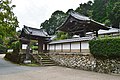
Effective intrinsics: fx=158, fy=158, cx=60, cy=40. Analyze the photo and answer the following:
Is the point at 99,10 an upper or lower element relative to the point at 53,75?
upper

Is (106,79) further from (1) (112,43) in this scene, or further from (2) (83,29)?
(2) (83,29)

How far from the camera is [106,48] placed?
1404cm

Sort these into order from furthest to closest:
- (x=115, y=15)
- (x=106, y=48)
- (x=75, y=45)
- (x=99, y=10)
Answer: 1. (x=99, y=10)
2. (x=115, y=15)
3. (x=75, y=45)
4. (x=106, y=48)

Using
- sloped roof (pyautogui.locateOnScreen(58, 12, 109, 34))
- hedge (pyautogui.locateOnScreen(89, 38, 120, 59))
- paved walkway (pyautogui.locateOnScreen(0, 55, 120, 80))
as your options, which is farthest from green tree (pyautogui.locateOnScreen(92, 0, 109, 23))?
paved walkway (pyautogui.locateOnScreen(0, 55, 120, 80))

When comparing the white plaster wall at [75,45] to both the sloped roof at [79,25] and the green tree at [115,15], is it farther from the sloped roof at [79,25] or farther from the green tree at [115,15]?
the green tree at [115,15]

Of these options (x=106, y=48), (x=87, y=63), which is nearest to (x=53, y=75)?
(x=87, y=63)

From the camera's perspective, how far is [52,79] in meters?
11.0

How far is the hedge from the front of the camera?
13.3m

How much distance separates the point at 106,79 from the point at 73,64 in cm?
767

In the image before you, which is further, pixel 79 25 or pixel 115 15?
pixel 115 15

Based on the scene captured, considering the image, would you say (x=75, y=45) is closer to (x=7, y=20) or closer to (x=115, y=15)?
(x=7, y=20)

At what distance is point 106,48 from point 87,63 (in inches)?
125

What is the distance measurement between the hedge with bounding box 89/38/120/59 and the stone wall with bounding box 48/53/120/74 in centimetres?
59

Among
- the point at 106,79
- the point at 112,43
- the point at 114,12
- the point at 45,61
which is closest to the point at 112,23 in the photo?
the point at 114,12
